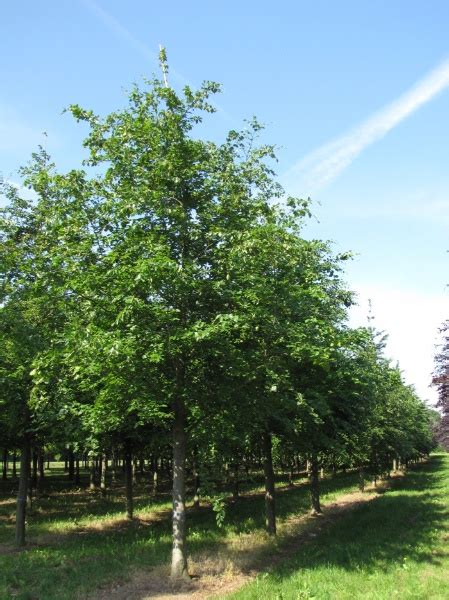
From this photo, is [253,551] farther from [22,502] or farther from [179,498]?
[22,502]

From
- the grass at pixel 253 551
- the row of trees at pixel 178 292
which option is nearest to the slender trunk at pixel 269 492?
the grass at pixel 253 551

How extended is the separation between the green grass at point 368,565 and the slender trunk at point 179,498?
1.78 m

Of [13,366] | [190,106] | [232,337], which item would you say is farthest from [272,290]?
[13,366]

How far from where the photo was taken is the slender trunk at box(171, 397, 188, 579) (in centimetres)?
1110

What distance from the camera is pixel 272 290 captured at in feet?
33.3

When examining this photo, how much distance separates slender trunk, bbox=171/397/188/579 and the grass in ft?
2.79

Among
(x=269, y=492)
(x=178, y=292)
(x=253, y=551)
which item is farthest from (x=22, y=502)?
(x=178, y=292)

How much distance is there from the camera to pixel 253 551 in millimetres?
14117

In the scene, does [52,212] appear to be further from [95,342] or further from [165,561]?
[165,561]

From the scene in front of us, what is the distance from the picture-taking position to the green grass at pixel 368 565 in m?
9.59

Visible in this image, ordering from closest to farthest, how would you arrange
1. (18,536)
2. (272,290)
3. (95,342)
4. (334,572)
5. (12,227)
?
1. (95,342)
2. (272,290)
3. (334,572)
4. (18,536)
5. (12,227)

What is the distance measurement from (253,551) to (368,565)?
3.72 metres

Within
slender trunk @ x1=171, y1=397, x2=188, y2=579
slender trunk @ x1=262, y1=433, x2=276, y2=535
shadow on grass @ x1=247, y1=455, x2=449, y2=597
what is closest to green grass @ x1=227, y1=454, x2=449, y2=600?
shadow on grass @ x1=247, y1=455, x2=449, y2=597

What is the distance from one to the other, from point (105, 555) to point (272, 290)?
9612mm
